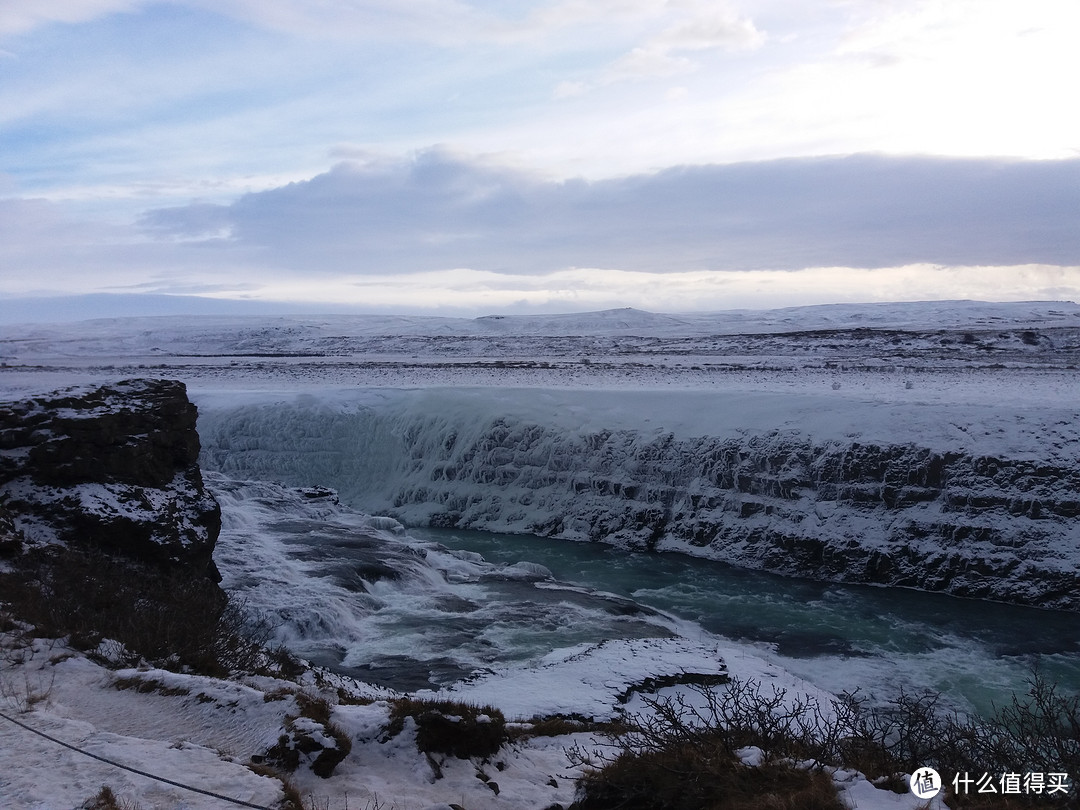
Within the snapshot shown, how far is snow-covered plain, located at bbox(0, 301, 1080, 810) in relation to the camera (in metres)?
6.96

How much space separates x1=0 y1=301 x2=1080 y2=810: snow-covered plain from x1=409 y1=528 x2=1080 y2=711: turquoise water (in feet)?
5.02

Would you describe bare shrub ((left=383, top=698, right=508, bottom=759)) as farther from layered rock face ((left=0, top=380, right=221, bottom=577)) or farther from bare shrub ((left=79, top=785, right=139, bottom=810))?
layered rock face ((left=0, top=380, right=221, bottom=577))

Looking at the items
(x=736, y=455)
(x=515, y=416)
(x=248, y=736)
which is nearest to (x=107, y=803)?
(x=248, y=736)

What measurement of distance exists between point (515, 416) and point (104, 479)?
624 inches

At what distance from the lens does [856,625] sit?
Answer: 17.4m

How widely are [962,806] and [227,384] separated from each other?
42.5 m

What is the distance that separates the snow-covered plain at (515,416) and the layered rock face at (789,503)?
2.71 ft

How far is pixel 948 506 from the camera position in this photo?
20297 millimetres

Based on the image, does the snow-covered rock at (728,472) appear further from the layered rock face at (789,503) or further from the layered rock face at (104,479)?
the layered rock face at (104,479)

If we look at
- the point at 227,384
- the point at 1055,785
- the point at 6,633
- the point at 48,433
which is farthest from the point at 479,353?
the point at 1055,785

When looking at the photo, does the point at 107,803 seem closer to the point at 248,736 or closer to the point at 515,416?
the point at 248,736

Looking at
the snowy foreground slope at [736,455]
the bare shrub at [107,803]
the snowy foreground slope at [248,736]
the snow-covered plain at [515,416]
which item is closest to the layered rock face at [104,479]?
the snow-covered plain at [515,416]

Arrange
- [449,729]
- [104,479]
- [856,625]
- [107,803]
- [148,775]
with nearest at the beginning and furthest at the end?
[107,803] → [148,775] → [449,729] → [104,479] → [856,625]

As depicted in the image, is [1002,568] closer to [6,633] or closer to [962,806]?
[962,806]
